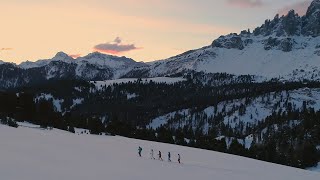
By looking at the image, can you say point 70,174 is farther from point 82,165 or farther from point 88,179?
point 82,165

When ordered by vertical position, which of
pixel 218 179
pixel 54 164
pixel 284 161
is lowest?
pixel 284 161

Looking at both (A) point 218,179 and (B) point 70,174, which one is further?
(A) point 218,179

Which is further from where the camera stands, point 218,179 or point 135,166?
point 135,166

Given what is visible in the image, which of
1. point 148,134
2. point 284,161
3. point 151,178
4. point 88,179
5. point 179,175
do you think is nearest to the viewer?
point 88,179

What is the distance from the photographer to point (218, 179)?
41812mm

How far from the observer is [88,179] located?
107ft

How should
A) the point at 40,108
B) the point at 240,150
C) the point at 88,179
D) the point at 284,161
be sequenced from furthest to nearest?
the point at 40,108, the point at 240,150, the point at 284,161, the point at 88,179

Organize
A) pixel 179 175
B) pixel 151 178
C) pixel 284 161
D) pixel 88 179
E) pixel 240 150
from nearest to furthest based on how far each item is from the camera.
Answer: pixel 88 179
pixel 151 178
pixel 179 175
pixel 284 161
pixel 240 150

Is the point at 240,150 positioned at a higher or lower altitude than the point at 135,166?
lower

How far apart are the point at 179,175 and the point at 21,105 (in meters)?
89.1

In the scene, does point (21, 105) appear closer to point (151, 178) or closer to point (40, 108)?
point (40, 108)

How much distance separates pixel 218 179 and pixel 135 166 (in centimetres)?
839

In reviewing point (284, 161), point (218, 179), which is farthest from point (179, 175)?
point (284, 161)

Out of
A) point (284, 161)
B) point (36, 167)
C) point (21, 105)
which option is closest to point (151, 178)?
point (36, 167)
